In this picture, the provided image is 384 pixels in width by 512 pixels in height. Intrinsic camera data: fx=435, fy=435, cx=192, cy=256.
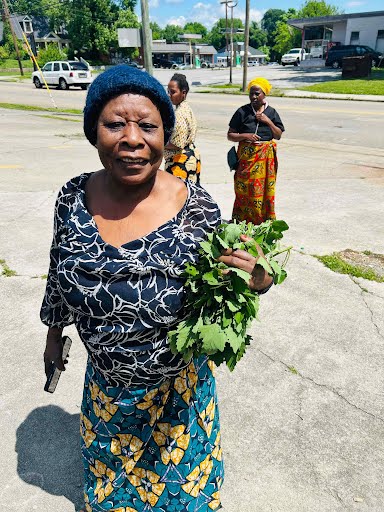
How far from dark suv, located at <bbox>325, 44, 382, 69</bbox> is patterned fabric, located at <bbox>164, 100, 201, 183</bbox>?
32643 mm

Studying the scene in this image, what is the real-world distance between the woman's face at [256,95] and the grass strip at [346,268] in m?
1.82

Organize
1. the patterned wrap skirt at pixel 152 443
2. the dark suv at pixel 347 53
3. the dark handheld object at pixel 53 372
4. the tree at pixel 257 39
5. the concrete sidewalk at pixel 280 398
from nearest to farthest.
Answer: the patterned wrap skirt at pixel 152 443 → the dark handheld object at pixel 53 372 → the concrete sidewalk at pixel 280 398 → the dark suv at pixel 347 53 → the tree at pixel 257 39

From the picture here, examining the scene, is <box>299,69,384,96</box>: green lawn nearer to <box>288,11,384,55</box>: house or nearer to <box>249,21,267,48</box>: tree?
<box>288,11,384,55</box>: house

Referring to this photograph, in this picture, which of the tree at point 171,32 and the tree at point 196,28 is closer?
the tree at point 171,32

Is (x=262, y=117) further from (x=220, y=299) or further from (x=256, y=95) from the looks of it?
(x=220, y=299)

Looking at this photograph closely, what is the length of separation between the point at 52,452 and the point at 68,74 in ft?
89.4

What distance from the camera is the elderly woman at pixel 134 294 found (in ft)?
4.69

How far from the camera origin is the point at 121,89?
1.43 metres

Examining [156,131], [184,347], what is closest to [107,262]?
[184,347]

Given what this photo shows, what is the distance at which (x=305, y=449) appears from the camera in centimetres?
245

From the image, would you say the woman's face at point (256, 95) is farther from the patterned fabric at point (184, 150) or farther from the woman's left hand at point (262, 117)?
the patterned fabric at point (184, 150)

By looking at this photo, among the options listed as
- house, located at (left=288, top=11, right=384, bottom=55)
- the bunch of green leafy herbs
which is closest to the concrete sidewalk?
the bunch of green leafy herbs

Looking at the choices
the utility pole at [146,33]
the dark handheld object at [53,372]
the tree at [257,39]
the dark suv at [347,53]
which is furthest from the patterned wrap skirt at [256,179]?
the tree at [257,39]

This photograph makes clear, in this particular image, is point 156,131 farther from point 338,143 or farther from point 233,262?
point 338,143
